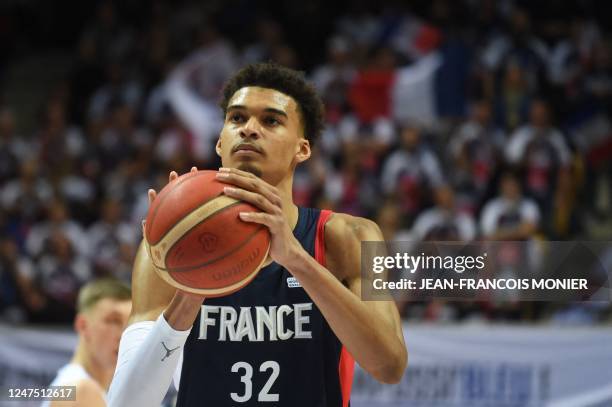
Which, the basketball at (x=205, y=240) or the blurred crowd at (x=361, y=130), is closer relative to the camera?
the basketball at (x=205, y=240)

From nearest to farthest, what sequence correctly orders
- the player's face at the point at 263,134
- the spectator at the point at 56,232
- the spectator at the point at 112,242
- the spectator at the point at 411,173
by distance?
1. the player's face at the point at 263,134
2. the spectator at the point at 411,173
3. the spectator at the point at 112,242
4. the spectator at the point at 56,232

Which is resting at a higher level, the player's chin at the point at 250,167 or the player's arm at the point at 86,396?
the player's chin at the point at 250,167

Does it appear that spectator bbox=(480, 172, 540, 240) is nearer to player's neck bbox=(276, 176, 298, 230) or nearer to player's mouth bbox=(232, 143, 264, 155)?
player's neck bbox=(276, 176, 298, 230)

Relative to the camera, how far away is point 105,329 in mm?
4633

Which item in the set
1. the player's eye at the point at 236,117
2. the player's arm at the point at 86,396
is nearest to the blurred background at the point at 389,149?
the player's arm at the point at 86,396

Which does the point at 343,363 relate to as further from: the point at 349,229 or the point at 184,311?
the point at 184,311

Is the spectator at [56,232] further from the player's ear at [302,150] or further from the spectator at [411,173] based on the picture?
the player's ear at [302,150]

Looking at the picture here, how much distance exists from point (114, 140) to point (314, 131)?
8267 millimetres

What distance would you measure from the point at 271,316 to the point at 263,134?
66 cm

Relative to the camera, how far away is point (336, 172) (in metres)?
10.2

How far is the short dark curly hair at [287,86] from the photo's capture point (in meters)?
3.59

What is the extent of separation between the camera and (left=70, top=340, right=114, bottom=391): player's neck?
4.59 meters

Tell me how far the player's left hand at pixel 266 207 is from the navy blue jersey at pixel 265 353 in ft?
1.57

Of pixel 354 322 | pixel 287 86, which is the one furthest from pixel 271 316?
pixel 287 86
